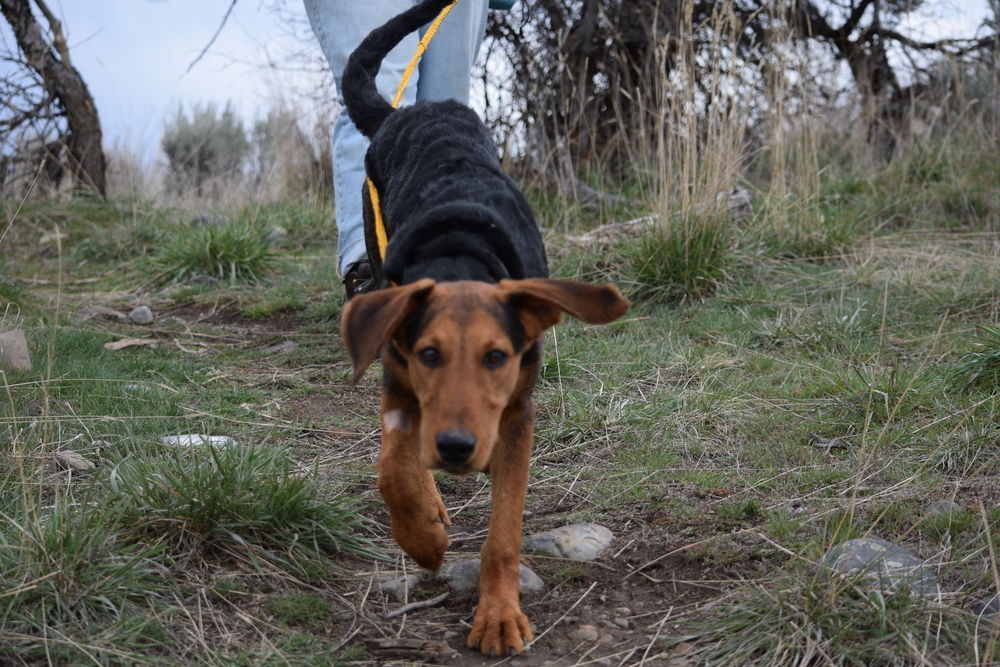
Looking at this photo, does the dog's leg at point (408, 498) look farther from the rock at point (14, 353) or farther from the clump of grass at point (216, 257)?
the clump of grass at point (216, 257)

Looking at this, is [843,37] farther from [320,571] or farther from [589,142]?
[320,571]

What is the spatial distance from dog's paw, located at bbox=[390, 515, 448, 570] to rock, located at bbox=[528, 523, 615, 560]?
13.9 inches

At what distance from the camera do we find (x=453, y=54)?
3.83 m

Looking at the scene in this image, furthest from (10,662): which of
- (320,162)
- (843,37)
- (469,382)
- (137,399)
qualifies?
(843,37)

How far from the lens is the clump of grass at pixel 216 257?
594cm

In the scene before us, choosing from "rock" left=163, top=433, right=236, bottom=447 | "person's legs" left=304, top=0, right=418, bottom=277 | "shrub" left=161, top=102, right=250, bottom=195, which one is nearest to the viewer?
"rock" left=163, top=433, right=236, bottom=447

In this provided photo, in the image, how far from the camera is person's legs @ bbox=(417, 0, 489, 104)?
3762 mm

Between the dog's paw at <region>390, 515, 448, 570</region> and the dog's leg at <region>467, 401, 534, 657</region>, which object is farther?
the dog's paw at <region>390, 515, 448, 570</region>

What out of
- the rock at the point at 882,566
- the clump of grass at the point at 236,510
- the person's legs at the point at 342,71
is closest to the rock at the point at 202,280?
the person's legs at the point at 342,71

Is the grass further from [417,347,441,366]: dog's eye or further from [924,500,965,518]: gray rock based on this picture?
[417,347,441,366]: dog's eye

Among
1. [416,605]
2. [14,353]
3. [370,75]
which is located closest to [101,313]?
[14,353]

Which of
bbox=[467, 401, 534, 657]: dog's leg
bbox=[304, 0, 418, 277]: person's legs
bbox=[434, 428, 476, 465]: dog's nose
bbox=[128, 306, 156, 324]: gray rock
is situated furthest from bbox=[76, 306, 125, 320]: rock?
bbox=[434, 428, 476, 465]: dog's nose

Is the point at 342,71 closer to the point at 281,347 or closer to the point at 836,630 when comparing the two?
the point at 281,347

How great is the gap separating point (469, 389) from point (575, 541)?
799mm
